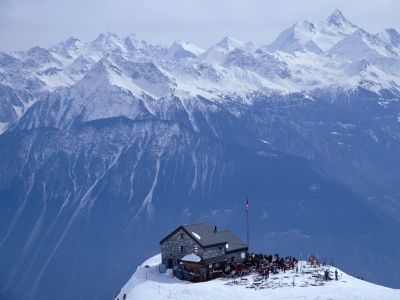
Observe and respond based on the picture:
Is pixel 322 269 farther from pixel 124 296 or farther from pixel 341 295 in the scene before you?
pixel 124 296

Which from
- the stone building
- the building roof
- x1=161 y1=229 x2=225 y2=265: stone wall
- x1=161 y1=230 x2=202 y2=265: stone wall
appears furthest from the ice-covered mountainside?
the building roof

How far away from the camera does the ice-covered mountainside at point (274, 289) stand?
3204 inches

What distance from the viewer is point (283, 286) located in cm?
8781

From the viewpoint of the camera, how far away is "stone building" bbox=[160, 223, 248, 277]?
341ft

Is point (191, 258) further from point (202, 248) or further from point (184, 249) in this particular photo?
point (184, 249)

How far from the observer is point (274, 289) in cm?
8619

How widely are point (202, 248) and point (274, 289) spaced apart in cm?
2021

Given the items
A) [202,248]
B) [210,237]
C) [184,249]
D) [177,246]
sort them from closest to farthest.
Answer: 1. [202,248]
2. [184,249]
3. [210,237]
4. [177,246]

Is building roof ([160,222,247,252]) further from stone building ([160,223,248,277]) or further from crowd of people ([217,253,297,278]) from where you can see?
crowd of people ([217,253,297,278])

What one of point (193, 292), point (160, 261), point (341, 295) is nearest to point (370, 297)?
point (341, 295)

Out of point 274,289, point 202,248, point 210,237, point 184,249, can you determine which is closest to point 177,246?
point 184,249

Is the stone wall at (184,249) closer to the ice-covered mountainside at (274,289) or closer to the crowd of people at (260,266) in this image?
the crowd of people at (260,266)

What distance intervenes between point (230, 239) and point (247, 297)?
28810 mm

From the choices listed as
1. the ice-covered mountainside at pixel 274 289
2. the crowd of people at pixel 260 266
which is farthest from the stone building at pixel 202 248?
the ice-covered mountainside at pixel 274 289
